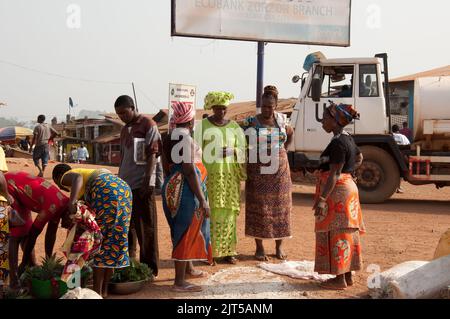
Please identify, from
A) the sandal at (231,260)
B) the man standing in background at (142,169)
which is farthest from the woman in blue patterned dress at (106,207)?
the sandal at (231,260)

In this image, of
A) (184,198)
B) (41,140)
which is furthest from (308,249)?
(41,140)

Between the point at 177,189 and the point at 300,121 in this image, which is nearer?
the point at 177,189

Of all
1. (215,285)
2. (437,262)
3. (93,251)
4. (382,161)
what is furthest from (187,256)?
(382,161)

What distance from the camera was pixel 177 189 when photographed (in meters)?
4.17

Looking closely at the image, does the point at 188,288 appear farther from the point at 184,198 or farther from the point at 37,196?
the point at 37,196

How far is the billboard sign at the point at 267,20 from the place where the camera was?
11.4 meters

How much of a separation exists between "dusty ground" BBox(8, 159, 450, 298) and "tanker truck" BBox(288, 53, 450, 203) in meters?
0.64

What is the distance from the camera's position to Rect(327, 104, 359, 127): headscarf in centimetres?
423

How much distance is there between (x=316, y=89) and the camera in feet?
29.0

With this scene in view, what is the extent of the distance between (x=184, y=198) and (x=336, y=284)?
154 centimetres

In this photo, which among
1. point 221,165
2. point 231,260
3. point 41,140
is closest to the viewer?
point 221,165

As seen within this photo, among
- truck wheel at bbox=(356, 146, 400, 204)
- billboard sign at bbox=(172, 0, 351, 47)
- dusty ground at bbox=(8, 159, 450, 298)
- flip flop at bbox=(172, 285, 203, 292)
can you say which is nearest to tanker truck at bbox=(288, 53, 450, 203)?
truck wheel at bbox=(356, 146, 400, 204)
